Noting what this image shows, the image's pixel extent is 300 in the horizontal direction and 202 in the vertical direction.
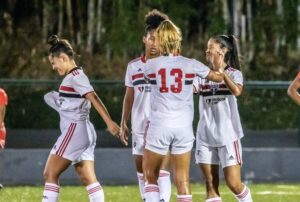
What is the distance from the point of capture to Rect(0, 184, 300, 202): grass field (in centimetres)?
1589

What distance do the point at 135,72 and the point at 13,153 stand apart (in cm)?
719

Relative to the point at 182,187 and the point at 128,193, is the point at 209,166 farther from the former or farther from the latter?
the point at 128,193

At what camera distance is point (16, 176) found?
19562 millimetres

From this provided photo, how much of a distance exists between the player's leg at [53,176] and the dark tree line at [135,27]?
54.4ft

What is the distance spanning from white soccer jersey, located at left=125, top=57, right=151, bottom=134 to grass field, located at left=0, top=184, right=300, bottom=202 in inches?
112

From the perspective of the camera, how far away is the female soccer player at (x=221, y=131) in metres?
12.3

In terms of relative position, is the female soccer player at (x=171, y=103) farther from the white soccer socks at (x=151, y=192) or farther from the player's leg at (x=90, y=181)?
the player's leg at (x=90, y=181)

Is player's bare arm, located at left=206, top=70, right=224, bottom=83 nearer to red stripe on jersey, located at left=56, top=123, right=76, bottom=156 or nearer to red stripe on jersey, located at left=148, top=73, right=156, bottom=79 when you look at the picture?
red stripe on jersey, located at left=148, top=73, right=156, bottom=79

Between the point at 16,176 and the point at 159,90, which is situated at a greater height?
the point at 159,90

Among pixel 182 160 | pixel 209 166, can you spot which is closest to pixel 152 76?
pixel 182 160

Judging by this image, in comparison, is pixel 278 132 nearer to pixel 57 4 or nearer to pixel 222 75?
pixel 222 75

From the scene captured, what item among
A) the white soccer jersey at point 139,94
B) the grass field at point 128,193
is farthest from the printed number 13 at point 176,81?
the grass field at point 128,193

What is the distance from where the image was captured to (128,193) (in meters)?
17.0

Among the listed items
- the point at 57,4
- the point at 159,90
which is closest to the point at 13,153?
the point at 159,90
